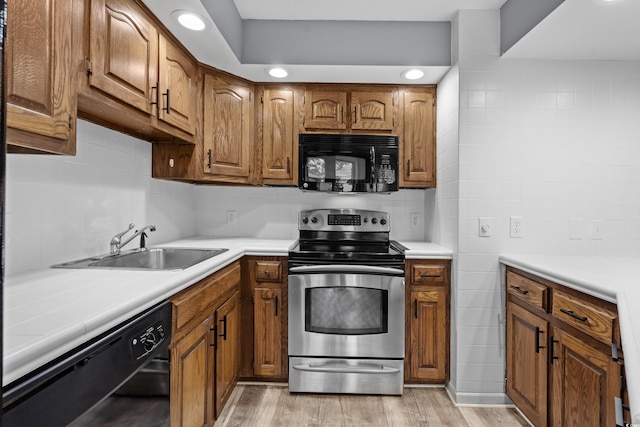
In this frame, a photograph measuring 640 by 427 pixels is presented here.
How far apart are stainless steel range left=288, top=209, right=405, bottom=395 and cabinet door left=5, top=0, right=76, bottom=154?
1.44m

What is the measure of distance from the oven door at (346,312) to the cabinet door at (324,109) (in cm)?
104

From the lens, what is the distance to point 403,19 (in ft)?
7.73

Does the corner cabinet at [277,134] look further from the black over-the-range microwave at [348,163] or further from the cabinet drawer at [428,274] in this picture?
the cabinet drawer at [428,274]

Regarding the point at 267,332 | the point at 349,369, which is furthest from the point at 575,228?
the point at 267,332

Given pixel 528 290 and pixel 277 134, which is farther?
pixel 277 134

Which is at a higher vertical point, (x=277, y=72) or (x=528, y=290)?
→ (x=277, y=72)

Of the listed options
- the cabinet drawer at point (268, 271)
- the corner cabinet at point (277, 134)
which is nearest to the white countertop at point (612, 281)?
the cabinet drawer at point (268, 271)

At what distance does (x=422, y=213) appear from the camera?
9.64 feet

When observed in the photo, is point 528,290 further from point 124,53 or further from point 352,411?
point 124,53

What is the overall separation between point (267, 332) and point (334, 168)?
118 cm

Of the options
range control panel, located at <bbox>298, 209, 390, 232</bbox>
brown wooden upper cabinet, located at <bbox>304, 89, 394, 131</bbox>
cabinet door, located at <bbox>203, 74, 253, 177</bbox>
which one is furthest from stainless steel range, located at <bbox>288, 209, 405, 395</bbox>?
brown wooden upper cabinet, located at <bbox>304, 89, 394, 131</bbox>

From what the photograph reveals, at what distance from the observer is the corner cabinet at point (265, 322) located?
232cm

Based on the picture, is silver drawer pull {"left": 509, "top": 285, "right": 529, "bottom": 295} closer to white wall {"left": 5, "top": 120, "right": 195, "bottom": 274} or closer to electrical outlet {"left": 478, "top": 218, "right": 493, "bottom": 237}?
electrical outlet {"left": 478, "top": 218, "right": 493, "bottom": 237}

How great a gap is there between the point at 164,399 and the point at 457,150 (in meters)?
1.96
